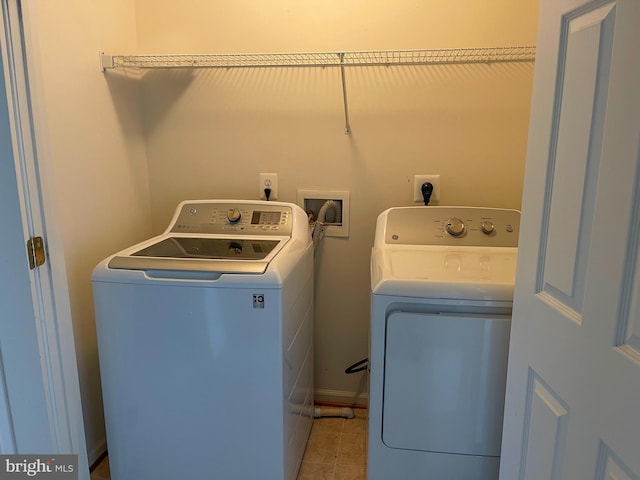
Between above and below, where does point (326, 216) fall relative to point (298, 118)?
below

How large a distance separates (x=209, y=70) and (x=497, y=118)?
1.26 metres

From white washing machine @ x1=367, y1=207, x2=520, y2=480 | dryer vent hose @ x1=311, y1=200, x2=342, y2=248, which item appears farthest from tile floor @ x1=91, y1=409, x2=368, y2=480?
dryer vent hose @ x1=311, y1=200, x2=342, y2=248

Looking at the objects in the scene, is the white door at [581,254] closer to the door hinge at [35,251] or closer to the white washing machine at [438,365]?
the white washing machine at [438,365]

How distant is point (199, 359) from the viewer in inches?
55.0

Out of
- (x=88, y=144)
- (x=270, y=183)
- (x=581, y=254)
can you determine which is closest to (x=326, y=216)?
(x=270, y=183)

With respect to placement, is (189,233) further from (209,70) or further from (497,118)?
(497,118)

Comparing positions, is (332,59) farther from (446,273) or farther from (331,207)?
(446,273)

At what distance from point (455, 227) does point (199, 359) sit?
1.04 metres

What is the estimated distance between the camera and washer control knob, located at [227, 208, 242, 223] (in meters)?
1.83

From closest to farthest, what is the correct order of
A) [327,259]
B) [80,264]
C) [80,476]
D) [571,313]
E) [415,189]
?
[571,313] → [80,476] → [80,264] → [415,189] → [327,259]

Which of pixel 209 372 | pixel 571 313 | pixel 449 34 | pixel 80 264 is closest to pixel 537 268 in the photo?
pixel 571 313

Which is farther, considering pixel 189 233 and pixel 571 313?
pixel 189 233

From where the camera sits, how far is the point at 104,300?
1.39m

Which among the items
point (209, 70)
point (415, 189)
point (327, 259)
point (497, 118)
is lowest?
point (327, 259)
